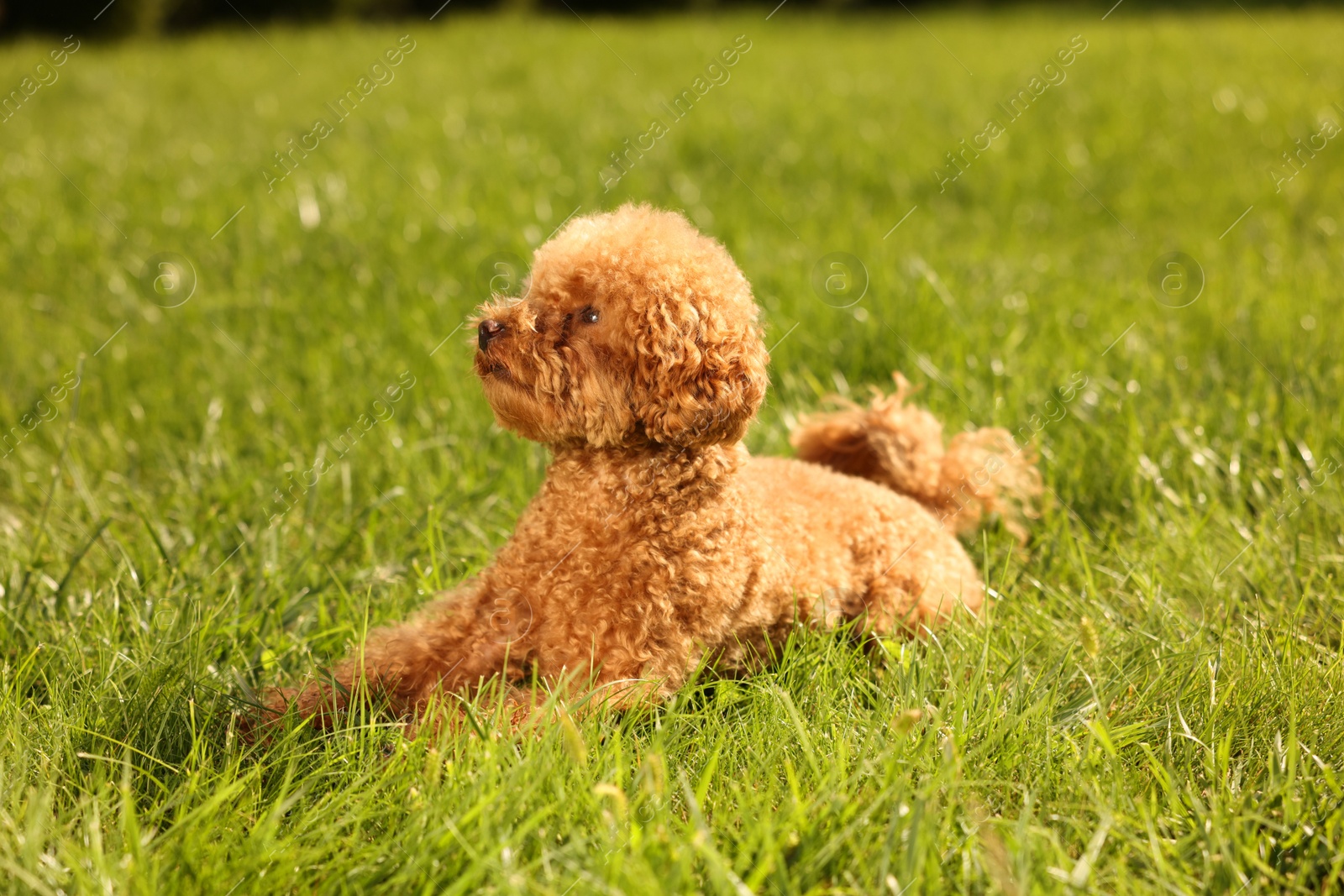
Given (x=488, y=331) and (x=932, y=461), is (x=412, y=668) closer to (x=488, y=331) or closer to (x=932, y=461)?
(x=488, y=331)

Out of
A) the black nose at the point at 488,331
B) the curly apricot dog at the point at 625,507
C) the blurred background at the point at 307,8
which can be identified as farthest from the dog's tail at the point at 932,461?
the blurred background at the point at 307,8

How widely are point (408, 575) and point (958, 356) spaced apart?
2337 millimetres

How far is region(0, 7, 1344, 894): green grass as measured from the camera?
6.23 ft

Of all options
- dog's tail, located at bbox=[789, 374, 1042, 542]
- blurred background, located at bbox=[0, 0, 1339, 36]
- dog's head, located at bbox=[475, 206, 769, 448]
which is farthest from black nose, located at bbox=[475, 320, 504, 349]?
blurred background, located at bbox=[0, 0, 1339, 36]

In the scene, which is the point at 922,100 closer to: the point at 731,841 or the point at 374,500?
the point at 374,500

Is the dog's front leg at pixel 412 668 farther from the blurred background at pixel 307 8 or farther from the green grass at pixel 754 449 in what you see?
the blurred background at pixel 307 8

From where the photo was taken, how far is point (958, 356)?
13.5 ft

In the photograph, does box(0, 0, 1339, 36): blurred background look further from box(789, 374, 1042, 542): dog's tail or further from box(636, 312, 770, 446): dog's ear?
box(636, 312, 770, 446): dog's ear

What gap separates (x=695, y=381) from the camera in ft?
6.97

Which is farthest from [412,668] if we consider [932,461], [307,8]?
[307,8]

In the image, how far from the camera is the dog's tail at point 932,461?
3100 mm

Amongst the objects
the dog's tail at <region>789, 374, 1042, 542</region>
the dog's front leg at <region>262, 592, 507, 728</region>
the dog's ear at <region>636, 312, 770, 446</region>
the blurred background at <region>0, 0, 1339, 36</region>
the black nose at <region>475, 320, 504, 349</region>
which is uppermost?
the blurred background at <region>0, 0, 1339, 36</region>

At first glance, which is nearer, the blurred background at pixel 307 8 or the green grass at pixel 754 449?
the green grass at pixel 754 449

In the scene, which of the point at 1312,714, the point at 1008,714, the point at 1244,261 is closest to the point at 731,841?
the point at 1008,714
